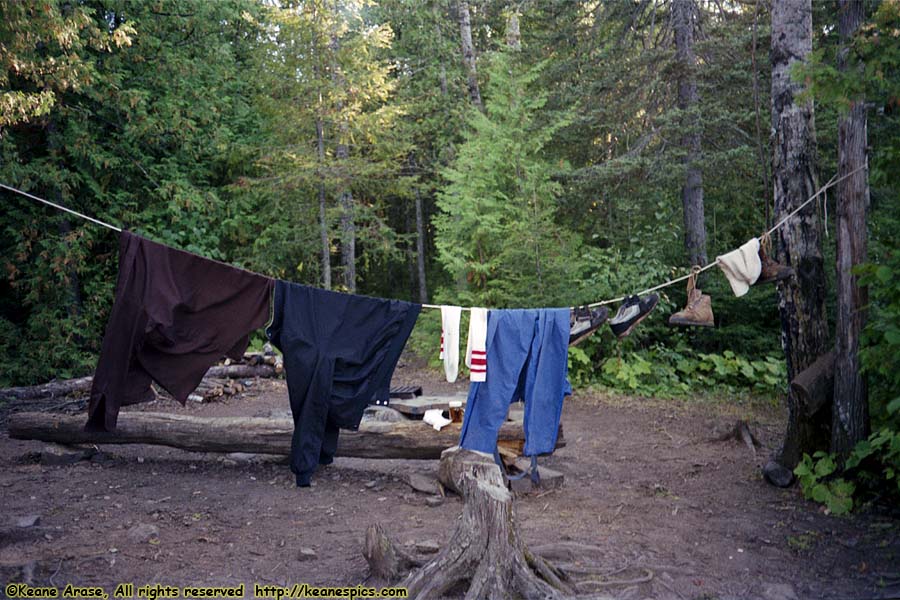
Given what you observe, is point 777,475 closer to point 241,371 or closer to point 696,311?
point 696,311

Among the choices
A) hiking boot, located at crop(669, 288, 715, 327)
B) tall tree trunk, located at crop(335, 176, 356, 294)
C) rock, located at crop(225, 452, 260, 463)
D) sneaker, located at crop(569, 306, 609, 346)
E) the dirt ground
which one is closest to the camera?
the dirt ground

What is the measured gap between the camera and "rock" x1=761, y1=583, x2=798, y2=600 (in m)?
4.17

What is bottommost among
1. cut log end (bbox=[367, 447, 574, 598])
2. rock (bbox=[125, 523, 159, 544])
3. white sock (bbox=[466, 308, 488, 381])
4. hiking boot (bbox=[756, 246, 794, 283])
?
rock (bbox=[125, 523, 159, 544])

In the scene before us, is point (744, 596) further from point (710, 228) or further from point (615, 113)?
point (710, 228)

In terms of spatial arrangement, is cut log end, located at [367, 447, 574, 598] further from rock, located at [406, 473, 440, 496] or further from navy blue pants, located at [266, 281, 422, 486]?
rock, located at [406, 473, 440, 496]

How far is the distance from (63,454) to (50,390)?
389 cm

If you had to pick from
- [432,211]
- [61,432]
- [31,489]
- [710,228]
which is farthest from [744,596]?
[432,211]

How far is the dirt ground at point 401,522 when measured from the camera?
177 inches

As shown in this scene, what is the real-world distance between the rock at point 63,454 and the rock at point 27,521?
2055 millimetres

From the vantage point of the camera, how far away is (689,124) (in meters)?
11.4

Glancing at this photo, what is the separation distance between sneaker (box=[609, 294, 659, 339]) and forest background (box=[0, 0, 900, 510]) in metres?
4.97

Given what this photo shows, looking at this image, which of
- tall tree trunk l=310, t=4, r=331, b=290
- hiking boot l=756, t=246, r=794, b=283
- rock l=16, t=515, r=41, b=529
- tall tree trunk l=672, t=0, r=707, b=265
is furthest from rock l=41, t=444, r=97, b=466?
tall tree trunk l=672, t=0, r=707, b=265

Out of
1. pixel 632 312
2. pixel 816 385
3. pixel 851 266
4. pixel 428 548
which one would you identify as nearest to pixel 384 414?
pixel 632 312

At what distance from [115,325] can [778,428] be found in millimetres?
→ 7569
